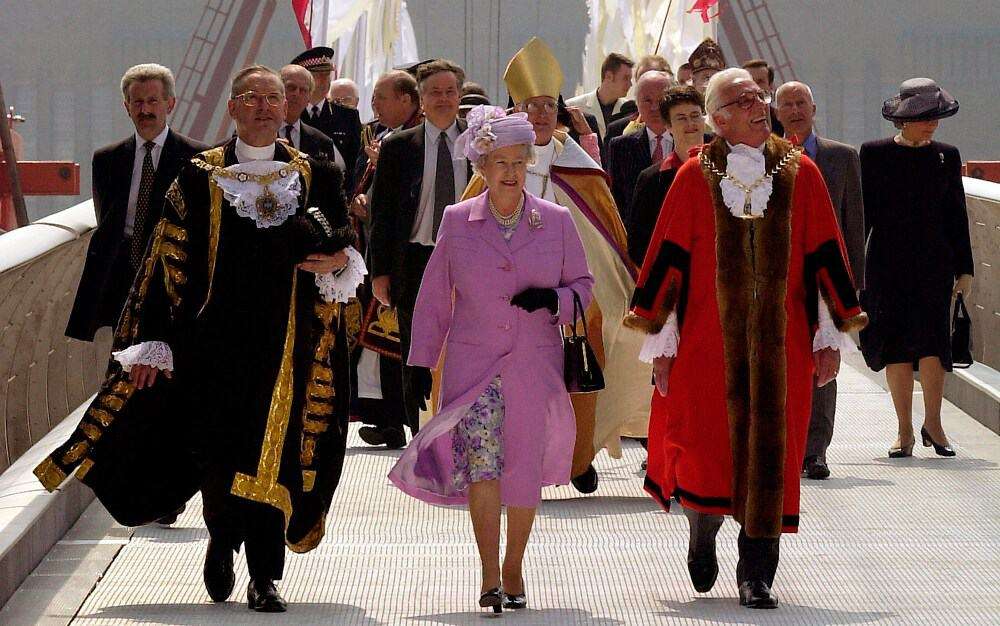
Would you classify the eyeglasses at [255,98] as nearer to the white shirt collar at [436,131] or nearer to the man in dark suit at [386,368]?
the white shirt collar at [436,131]

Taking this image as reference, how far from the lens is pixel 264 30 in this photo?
1390 inches

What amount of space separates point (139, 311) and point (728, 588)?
2.07m

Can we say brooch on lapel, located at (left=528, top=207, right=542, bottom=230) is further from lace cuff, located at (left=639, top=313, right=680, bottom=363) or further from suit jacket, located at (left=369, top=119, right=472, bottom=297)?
suit jacket, located at (left=369, top=119, right=472, bottom=297)

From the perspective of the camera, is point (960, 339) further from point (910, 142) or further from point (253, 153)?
point (253, 153)

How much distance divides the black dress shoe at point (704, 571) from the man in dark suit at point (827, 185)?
276cm

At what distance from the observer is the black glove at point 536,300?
6574 mm

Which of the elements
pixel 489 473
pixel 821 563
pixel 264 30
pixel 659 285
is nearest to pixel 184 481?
pixel 489 473

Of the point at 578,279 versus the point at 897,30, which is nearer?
the point at 578,279

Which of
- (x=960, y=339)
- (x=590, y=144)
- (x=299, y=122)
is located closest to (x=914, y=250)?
(x=960, y=339)

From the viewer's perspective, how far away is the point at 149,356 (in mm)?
6723

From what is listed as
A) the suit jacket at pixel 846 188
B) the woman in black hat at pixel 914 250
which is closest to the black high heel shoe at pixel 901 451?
the woman in black hat at pixel 914 250

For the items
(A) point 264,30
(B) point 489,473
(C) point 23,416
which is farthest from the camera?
(A) point 264,30

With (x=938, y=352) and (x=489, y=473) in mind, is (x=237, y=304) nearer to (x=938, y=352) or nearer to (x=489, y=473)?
(x=489, y=473)

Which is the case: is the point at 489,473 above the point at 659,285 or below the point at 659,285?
below
